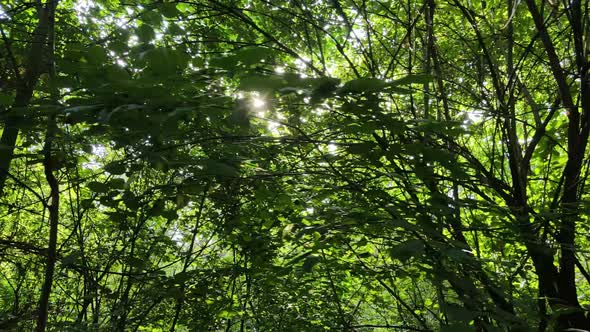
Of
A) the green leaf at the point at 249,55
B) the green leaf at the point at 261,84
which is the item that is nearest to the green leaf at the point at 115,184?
the green leaf at the point at 249,55

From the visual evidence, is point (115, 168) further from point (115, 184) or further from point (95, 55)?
point (95, 55)

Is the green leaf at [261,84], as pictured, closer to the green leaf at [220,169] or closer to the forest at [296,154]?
the forest at [296,154]

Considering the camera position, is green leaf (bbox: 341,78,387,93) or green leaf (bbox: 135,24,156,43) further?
green leaf (bbox: 135,24,156,43)

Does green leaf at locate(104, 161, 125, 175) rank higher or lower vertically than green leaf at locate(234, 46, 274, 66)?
lower

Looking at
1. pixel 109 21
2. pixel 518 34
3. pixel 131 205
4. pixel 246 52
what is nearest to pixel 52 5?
pixel 131 205

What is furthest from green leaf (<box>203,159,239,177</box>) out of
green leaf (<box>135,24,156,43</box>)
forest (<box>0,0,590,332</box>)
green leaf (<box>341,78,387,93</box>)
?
green leaf (<box>135,24,156,43</box>)

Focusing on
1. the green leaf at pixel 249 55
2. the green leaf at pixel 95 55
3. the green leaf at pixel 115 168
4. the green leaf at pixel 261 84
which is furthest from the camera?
the green leaf at pixel 115 168

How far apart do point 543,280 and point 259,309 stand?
2328 millimetres

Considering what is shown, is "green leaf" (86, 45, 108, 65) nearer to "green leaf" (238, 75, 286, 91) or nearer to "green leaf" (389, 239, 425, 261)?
"green leaf" (238, 75, 286, 91)

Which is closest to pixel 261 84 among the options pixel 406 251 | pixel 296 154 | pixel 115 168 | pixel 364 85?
pixel 364 85

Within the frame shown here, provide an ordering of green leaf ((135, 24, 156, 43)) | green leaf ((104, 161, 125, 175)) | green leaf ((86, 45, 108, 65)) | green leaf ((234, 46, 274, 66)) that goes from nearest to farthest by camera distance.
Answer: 1. green leaf ((234, 46, 274, 66))
2. green leaf ((86, 45, 108, 65))
3. green leaf ((104, 161, 125, 175))
4. green leaf ((135, 24, 156, 43))

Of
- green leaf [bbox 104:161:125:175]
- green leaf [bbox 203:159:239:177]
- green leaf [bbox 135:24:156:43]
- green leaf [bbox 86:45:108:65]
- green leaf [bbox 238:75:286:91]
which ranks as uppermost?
green leaf [bbox 135:24:156:43]

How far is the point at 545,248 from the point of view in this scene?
1706 millimetres

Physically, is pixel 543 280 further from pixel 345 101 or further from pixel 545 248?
pixel 345 101
